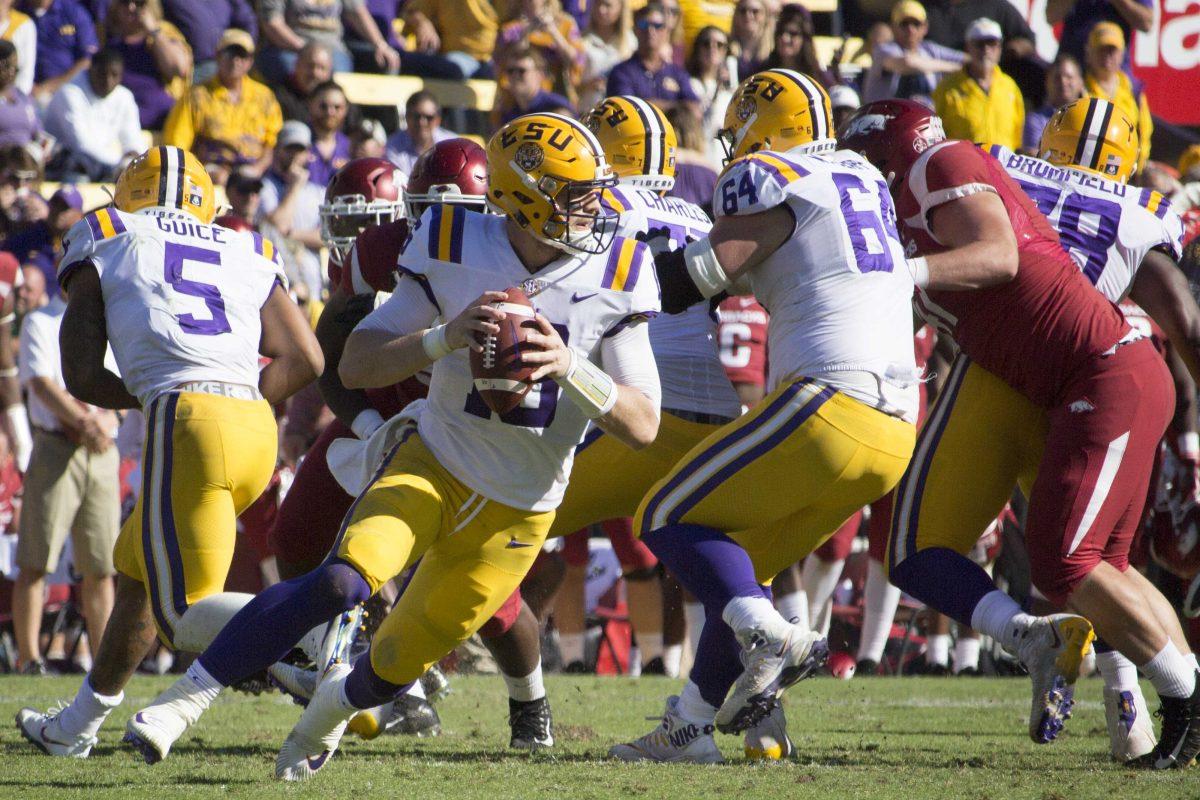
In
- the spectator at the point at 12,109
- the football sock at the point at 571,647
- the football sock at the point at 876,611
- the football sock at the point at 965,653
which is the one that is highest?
the spectator at the point at 12,109

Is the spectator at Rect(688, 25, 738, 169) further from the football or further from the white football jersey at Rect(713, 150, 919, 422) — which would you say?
the football

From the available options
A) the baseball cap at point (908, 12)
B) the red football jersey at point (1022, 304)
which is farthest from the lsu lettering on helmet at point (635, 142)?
the baseball cap at point (908, 12)

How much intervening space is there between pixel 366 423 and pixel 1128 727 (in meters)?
2.35

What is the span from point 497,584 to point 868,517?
4502 mm

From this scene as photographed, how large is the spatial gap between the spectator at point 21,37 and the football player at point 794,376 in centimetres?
729

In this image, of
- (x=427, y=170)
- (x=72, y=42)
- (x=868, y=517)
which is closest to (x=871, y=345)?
(x=427, y=170)

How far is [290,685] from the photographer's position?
4.52 meters

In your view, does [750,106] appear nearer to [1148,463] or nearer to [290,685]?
[1148,463]

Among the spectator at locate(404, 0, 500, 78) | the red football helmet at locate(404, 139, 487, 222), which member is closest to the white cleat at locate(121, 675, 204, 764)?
the red football helmet at locate(404, 139, 487, 222)

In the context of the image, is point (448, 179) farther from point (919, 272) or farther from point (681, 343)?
point (919, 272)

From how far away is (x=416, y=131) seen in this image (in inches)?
391

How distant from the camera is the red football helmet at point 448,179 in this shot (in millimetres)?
5113

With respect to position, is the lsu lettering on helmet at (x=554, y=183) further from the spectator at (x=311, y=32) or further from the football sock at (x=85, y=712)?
the spectator at (x=311, y=32)

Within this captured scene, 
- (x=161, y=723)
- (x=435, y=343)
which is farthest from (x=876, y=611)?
(x=161, y=723)
